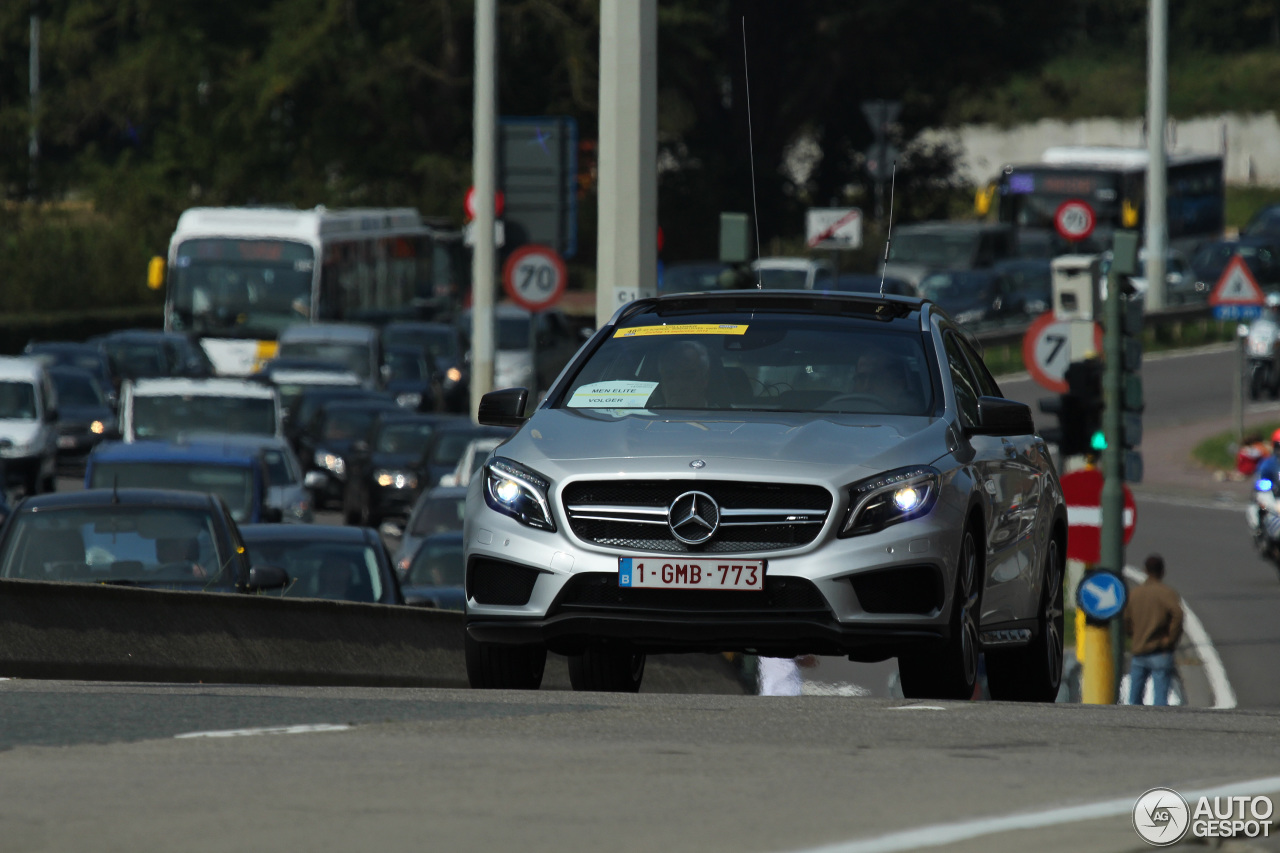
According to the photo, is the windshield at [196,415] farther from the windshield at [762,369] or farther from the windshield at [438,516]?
the windshield at [762,369]

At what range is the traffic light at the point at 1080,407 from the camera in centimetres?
2128

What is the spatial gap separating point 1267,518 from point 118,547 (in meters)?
18.9

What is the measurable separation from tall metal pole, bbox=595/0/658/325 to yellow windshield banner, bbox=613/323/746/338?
4.74 meters

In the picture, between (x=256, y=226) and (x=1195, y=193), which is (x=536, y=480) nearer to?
(x=256, y=226)

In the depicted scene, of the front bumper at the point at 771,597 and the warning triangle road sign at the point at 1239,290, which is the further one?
the warning triangle road sign at the point at 1239,290

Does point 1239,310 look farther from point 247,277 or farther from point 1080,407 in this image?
point 1080,407

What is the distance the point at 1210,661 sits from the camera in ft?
85.8

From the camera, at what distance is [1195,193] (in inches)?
2835

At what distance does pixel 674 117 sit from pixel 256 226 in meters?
25.7

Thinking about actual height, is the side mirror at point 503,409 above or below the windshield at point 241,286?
above

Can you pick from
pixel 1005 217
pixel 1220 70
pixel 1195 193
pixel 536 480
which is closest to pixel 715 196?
pixel 1005 217

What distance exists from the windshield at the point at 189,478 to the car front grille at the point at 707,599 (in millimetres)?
13524

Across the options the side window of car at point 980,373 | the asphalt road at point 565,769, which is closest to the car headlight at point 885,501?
the asphalt road at point 565,769

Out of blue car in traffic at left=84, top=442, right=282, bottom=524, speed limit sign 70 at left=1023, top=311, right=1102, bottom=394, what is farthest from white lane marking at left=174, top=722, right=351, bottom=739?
speed limit sign 70 at left=1023, top=311, right=1102, bottom=394
